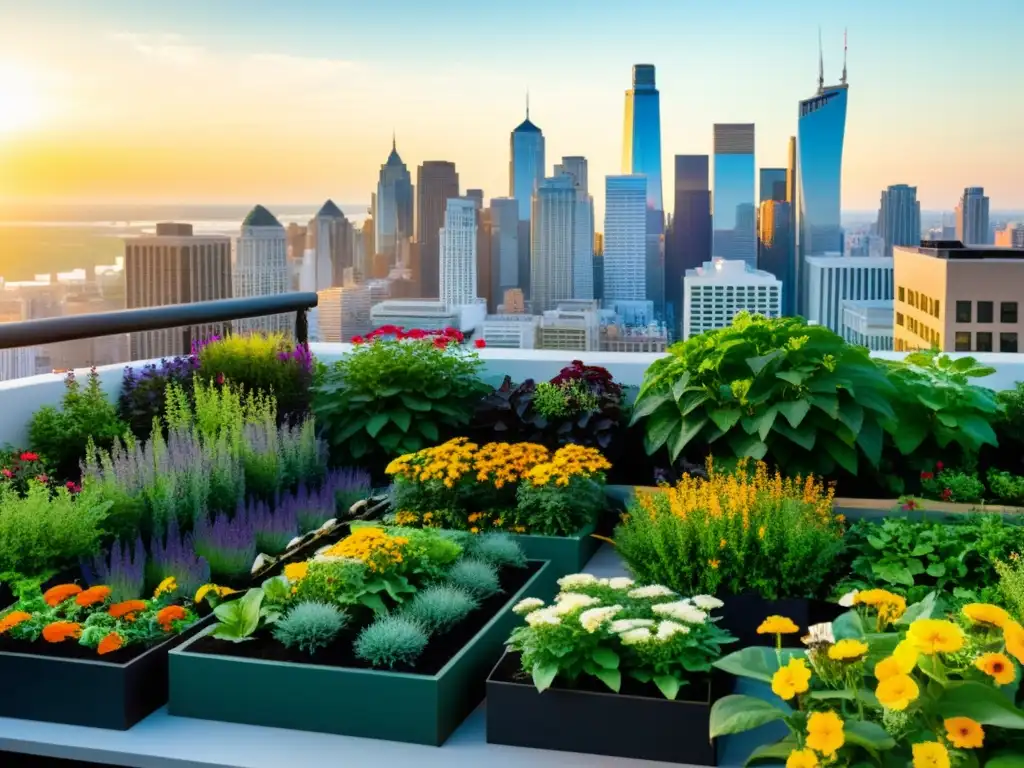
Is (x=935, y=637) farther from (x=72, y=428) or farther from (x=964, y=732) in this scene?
(x=72, y=428)

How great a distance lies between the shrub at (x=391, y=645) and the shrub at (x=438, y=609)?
146 millimetres

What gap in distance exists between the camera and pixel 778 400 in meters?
5.07

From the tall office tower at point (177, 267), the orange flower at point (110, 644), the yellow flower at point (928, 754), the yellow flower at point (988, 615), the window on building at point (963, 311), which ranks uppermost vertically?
the tall office tower at point (177, 267)

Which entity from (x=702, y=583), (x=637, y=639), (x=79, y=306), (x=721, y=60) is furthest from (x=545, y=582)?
(x=721, y=60)

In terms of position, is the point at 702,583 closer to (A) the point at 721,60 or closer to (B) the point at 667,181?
(A) the point at 721,60

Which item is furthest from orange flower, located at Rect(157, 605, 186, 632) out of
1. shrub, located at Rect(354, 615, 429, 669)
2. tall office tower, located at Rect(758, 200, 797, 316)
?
tall office tower, located at Rect(758, 200, 797, 316)

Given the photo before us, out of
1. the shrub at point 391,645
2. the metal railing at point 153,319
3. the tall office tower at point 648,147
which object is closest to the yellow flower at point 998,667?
the shrub at point 391,645

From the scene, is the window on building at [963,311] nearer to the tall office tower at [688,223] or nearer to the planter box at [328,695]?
the tall office tower at [688,223]

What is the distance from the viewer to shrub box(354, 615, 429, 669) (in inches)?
124

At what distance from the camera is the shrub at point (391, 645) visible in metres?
3.14

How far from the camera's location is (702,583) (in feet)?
12.4

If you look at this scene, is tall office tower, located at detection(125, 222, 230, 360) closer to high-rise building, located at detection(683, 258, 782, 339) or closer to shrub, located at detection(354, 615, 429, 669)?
shrub, located at detection(354, 615, 429, 669)

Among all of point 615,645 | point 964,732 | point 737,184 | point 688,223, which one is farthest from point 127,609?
point 737,184

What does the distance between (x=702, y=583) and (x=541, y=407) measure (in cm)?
213
